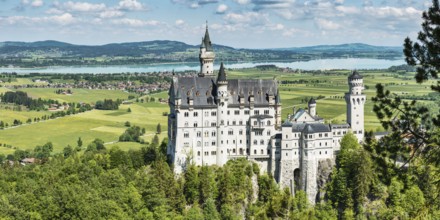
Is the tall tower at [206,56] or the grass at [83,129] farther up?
the tall tower at [206,56]

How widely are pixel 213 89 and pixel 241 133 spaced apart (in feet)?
→ 25.0

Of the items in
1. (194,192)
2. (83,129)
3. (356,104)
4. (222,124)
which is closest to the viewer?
(194,192)

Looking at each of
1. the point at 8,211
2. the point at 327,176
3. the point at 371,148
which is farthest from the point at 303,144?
the point at 371,148

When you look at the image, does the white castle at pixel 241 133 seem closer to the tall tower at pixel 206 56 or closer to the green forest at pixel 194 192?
the green forest at pixel 194 192

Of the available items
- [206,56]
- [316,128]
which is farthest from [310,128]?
[206,56]

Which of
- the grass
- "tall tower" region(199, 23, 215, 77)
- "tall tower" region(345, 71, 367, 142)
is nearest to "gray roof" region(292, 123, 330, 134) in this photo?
"tall tower" region(345, 71, 367, 142)

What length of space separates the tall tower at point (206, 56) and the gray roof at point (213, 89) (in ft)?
20.4

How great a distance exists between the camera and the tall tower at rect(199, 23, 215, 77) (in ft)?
295

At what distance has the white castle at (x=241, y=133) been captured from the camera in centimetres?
8231

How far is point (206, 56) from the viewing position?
90.2 metres

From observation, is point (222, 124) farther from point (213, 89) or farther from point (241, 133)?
point (213, 89)

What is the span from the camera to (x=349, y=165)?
263 feet

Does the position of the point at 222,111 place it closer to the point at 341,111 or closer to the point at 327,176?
the point at 327,176

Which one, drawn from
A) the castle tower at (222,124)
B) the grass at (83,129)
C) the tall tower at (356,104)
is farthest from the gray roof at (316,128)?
the grass at (83,129)
